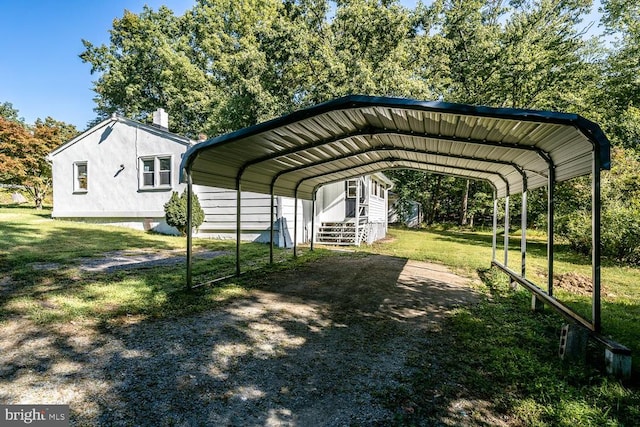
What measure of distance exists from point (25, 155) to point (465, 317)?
28064 millimetres

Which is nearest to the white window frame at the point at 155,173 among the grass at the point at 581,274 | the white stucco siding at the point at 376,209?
the grass at the point at 581,274

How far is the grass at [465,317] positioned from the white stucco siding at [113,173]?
4.32 m

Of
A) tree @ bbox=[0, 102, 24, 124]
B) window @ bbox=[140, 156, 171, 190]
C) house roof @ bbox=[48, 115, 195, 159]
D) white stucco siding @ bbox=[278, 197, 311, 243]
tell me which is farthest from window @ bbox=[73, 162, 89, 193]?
tree @ bbox=[0, 102, 24, 124]

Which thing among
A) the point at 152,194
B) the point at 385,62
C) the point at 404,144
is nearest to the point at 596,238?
the point at 404,144

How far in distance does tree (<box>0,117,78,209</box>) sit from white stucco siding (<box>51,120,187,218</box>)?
324 inches

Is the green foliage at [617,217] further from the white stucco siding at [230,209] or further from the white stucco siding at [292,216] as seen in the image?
the white stucco siding at [230,209]

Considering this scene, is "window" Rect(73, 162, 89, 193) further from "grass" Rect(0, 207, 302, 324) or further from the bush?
the bush

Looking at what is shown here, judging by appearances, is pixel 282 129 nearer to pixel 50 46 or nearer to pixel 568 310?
pixel 568 310

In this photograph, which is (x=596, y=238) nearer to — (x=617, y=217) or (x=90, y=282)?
(x=90, y=282)

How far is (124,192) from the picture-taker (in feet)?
47.6

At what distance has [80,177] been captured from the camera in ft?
50.8

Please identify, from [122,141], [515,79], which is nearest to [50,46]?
[122,141]

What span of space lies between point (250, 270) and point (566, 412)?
21.4ft

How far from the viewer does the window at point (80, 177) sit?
15328mm
